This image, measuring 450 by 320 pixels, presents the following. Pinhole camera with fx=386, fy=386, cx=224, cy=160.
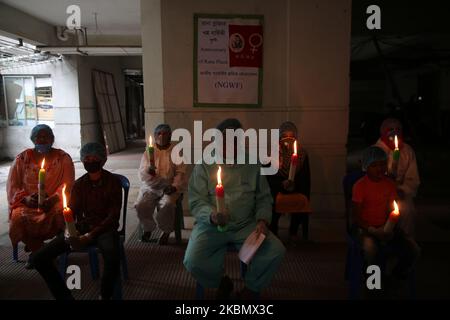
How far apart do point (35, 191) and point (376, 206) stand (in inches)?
122

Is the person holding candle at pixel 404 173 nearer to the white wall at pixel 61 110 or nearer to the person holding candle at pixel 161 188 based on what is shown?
the person holding candle at pixel 161 188

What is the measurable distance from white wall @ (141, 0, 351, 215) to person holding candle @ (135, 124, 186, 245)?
36 centimetres

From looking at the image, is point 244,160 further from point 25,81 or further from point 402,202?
point 25,81

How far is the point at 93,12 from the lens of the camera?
337 inches

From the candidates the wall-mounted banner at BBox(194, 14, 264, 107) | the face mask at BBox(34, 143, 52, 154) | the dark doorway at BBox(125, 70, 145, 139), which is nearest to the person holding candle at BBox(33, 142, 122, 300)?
the face mask at BBox(34, 143, 52, 154)

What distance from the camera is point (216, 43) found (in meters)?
4.43

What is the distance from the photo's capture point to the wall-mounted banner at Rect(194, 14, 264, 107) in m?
4.39

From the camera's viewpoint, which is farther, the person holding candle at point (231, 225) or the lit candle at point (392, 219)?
the person holding candle at point (231, 225)

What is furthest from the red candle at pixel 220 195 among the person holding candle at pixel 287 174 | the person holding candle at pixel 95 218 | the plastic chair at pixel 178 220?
the plastic chair at pixel 178 220

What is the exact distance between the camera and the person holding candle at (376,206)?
118 inches

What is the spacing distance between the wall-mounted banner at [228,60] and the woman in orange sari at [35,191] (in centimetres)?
166

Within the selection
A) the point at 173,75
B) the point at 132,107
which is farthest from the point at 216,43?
the point at 132,107

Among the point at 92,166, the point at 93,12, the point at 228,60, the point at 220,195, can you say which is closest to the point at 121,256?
the point at 92,166
